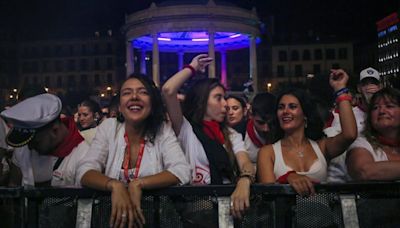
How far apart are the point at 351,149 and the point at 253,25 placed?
153 feet

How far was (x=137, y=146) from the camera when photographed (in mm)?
3428

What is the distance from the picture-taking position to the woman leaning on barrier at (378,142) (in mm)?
3523

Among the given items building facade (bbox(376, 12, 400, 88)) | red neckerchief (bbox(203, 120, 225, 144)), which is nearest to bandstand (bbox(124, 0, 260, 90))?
building facade (bbox(376, 12, 400, 88))

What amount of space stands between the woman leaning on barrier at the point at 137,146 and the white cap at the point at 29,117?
402 millimetres

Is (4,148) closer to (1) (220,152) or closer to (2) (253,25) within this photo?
(1) (220,152)

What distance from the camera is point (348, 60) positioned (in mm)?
79438

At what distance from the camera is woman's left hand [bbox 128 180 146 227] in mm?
2648

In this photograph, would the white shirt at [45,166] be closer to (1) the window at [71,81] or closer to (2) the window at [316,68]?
(2) the window at [316,68]

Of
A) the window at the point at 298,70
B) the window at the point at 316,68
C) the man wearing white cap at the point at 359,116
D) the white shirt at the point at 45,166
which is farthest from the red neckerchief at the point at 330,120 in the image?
the window at the point at 316,68

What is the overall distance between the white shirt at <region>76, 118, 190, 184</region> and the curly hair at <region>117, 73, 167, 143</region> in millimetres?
42

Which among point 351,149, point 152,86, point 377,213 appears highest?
point 152,86

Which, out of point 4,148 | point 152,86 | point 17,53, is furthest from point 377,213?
point 17,53

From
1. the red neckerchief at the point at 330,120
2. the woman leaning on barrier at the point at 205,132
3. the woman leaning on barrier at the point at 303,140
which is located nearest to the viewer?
the woman leaning on barrier at the point at 303,140

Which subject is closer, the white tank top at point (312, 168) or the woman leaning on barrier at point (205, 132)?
the white tank top at point (312, 168)
